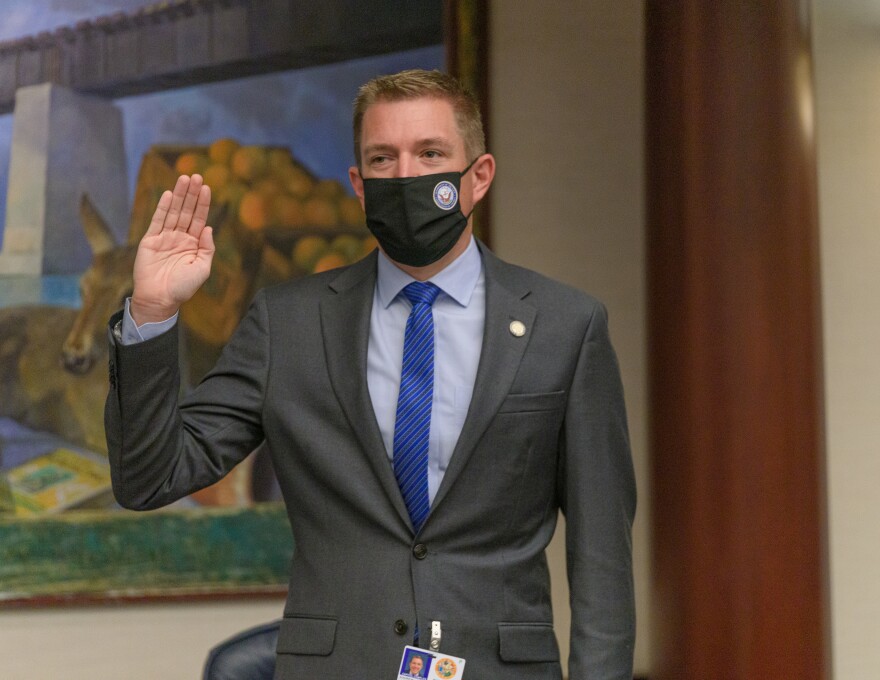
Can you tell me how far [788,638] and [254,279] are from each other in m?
1.98

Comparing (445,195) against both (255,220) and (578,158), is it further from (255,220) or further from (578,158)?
(578,158)

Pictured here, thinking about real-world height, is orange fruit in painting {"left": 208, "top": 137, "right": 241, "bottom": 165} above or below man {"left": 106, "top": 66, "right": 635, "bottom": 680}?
above

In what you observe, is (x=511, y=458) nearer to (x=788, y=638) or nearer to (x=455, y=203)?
(x=455, y=203)

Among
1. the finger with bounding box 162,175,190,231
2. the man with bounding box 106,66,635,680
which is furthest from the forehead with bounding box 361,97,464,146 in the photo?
the finger with bounding box 162,175,190,231

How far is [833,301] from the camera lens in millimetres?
3582

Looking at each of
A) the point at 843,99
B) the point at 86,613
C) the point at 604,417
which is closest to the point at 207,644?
the point at 86,613

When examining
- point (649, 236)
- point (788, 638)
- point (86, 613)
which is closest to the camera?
point (788, 638)

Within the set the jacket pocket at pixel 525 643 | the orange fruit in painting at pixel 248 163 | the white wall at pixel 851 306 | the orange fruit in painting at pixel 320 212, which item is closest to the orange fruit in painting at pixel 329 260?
the orange fruit in painting at pixel 320 212

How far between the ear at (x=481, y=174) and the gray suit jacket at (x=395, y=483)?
16 centimetres

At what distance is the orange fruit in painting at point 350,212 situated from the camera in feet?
12.4

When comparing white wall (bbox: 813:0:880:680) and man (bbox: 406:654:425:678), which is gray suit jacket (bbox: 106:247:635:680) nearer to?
man (bbox: 406:654:425:678)

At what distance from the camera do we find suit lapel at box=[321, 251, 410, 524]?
183 cm

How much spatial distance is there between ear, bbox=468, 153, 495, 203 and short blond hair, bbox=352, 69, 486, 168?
0.02 metres

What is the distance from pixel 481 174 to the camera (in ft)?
6.81
